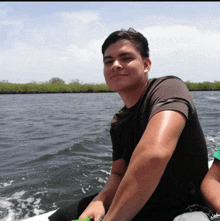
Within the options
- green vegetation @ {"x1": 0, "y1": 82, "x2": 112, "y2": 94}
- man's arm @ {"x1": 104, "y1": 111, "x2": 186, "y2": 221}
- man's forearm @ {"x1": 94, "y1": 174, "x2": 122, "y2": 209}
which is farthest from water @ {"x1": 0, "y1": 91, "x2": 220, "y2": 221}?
green vegetation @ {"x1": 0, "y1": 82, "x2": 112, "y2": 94}

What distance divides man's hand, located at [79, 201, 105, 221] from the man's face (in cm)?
71

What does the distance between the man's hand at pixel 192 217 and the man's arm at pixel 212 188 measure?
11 centimetres

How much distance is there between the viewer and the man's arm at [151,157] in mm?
860

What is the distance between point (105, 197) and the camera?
1496mm

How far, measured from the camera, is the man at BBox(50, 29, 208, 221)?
88 centimetres

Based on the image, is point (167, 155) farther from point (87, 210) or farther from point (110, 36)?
point (87, 210)

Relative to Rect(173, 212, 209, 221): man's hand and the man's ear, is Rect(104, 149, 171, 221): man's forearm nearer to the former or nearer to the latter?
Rect(173, 212, 209, 221): man's hand

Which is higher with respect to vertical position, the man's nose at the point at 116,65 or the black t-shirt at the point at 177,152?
the man's nose at the point at 116,65

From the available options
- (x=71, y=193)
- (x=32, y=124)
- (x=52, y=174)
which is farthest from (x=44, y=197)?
(x=32, y=124)

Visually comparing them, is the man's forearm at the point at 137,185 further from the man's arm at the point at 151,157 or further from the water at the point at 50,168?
the water at the point at 50,168

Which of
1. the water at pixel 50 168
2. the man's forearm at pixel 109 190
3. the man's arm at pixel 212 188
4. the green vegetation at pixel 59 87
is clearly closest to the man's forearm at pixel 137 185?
the man's arm at pixel 212 188

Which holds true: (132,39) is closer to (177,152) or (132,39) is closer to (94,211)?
(177,152)

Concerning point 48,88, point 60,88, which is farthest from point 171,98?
point 60,88

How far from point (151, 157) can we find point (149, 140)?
0.20ft
